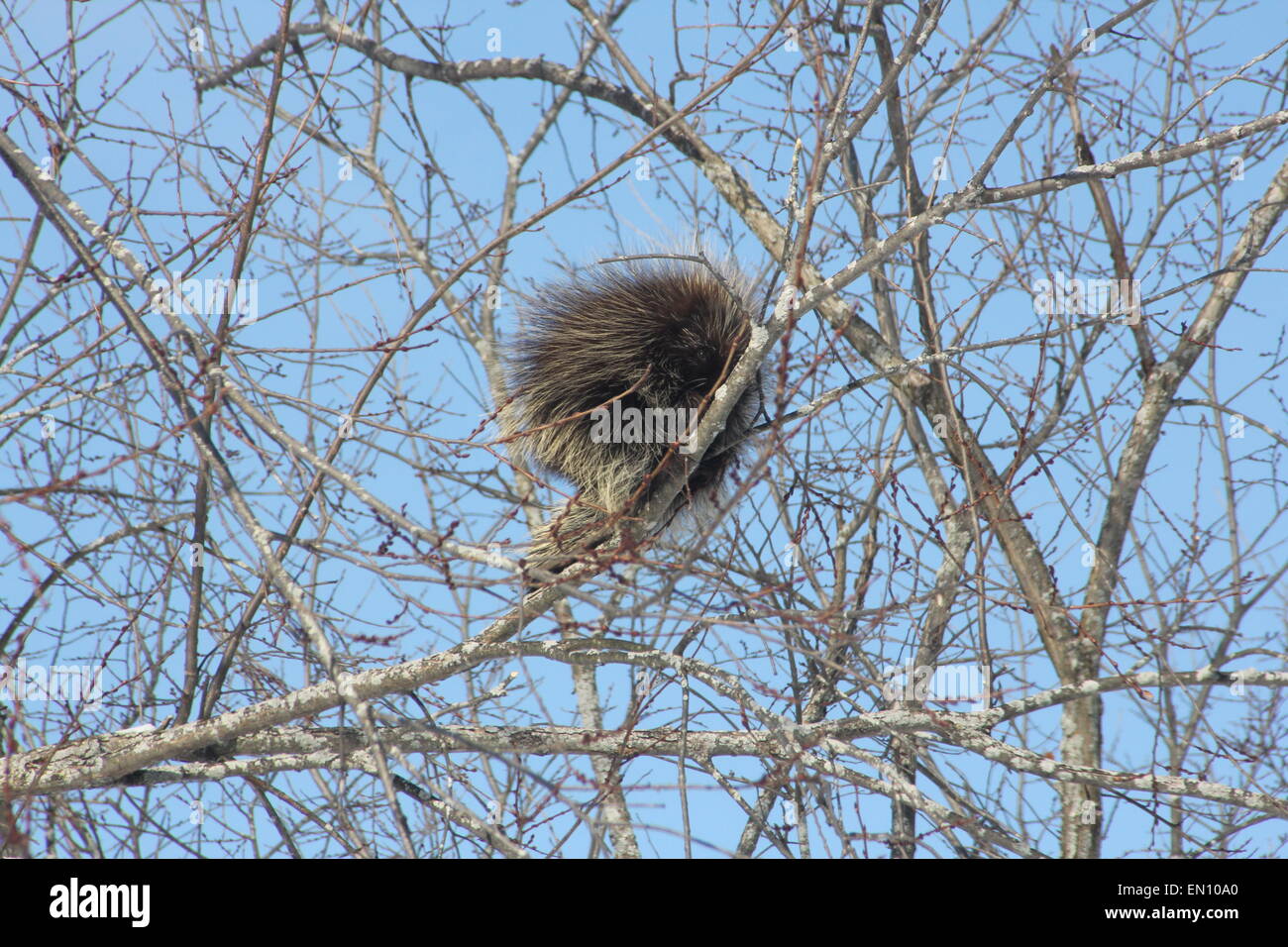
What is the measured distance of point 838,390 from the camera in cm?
275

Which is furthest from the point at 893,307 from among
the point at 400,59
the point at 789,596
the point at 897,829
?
the point at 400,59

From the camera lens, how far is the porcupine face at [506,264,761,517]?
12.7ft

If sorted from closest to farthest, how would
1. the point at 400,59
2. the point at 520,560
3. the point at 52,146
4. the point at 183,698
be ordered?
1. the point at 520,560
2. the point at 183,698
3. the point at 52,146
4. the point at 400,59

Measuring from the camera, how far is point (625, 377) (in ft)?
12.7

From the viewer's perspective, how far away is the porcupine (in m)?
3.87

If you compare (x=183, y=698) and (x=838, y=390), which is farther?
(x=183, y=698)

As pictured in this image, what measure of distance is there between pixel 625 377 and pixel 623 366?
0.04 metres

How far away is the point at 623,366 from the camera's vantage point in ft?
12.7

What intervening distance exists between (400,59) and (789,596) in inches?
141

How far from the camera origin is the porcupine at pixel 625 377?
3865 mm

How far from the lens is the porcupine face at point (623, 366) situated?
3871mm
